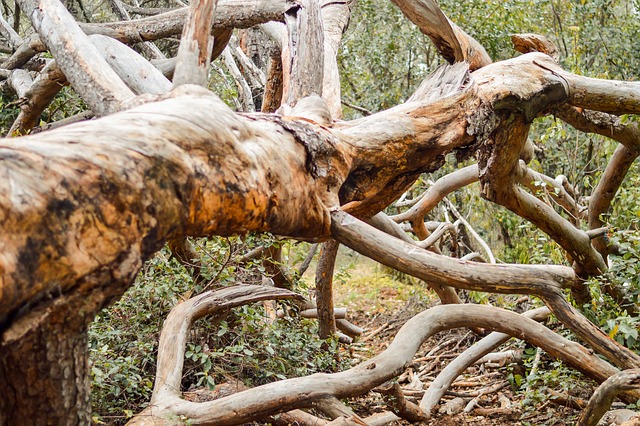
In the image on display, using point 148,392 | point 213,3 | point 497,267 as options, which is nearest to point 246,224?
point 213,3

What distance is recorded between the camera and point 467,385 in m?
5.87

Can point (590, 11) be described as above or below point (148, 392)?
above

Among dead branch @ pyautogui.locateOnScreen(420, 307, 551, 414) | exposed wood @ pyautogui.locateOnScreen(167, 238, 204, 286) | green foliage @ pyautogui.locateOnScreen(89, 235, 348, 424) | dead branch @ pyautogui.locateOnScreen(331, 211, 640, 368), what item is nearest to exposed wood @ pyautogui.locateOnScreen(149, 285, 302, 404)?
green foliage @ pyautogui.locateOnScreen(89, 235, 348, 424)

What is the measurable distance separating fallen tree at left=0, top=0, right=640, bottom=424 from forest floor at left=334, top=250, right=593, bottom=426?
2.41 ft

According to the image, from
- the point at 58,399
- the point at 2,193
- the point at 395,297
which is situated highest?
the point at 2,193

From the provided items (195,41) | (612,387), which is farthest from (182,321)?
(612,387)

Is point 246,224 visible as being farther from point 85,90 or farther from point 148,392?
point 148,392

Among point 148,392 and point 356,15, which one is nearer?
point 148,392

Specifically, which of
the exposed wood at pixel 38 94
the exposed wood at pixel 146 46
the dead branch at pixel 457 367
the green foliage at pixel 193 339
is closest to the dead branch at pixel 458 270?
the green foliage at pixel 193 339

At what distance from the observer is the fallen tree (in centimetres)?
128

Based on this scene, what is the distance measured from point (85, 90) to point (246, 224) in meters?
0.88

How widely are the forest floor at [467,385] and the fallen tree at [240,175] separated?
73 centimetres

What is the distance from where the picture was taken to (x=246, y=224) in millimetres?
1920

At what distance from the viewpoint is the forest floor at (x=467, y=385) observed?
476 cm
